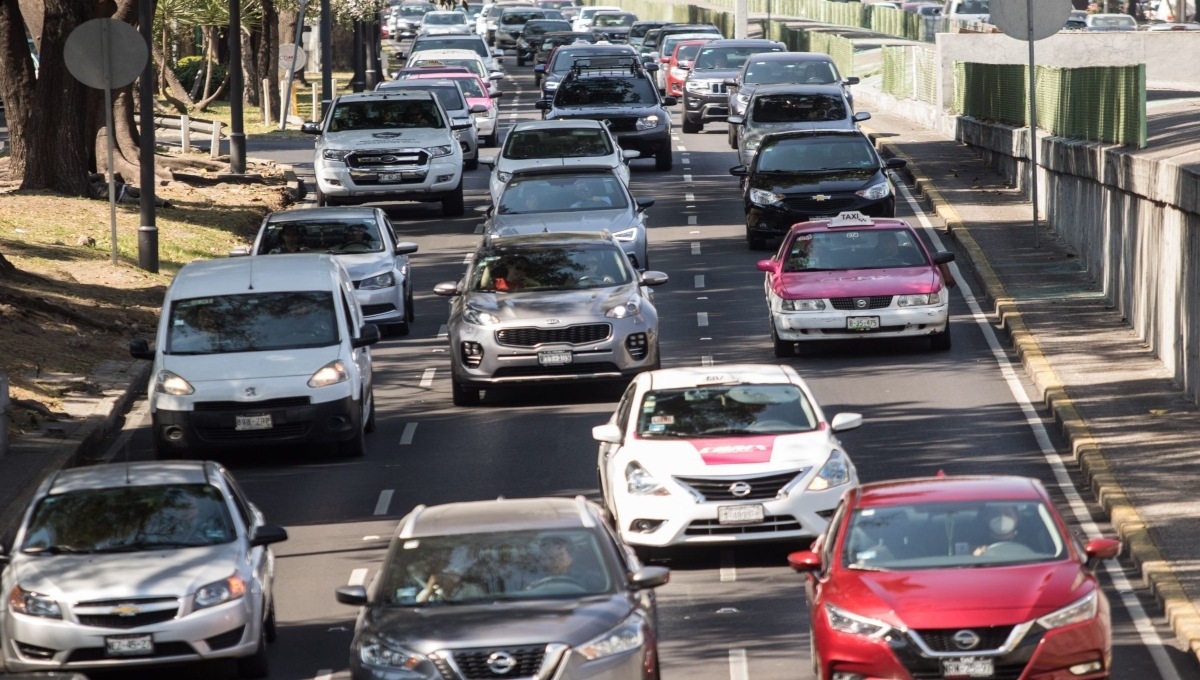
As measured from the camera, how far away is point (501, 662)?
34.3 feet

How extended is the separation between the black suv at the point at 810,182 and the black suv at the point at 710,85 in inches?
587

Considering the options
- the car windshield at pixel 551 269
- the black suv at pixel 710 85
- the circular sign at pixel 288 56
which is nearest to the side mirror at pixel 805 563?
the car windshield at pixel 551 269

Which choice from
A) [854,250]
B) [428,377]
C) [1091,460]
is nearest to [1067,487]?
[1091,460]

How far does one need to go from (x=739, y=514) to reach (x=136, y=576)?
450 centimetres

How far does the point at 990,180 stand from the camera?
128 feet

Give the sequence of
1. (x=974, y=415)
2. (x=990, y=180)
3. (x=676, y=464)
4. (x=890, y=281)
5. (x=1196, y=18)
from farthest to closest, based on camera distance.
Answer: (x=1196, y=18), (x=990, y=180), (x=890, y=281), (x=974, y=415), (x=676, y=464)

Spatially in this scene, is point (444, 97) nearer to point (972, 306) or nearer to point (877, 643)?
point (972, 306)

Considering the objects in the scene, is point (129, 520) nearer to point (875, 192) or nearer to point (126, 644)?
point (126, 644)

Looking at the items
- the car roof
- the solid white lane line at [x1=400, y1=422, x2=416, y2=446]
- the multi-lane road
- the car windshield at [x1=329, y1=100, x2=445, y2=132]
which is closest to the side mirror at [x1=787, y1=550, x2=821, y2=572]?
the car roof

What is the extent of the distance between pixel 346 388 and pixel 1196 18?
77075 millimetres

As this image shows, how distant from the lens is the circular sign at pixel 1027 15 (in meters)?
28.6

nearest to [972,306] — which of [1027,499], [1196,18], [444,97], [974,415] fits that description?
[974,415]

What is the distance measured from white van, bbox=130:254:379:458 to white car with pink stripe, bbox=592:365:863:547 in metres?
3.95

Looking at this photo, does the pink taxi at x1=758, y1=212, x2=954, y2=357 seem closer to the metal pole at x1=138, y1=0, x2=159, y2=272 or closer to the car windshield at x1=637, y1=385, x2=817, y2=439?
the car windshield at x1=637, y1=385, x2=817, y2=439
